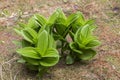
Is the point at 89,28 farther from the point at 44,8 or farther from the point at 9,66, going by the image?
the point at 44,8

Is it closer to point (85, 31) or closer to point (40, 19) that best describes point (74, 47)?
point (85, 31)

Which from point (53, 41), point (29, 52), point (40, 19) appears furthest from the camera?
point (40, 19)

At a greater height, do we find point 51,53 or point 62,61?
point 51,53

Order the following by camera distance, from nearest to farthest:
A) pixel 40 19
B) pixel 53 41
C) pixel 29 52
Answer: pixel 29 52
pixel 53 41
pixel 40 19

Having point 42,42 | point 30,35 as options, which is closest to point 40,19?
point 30,35

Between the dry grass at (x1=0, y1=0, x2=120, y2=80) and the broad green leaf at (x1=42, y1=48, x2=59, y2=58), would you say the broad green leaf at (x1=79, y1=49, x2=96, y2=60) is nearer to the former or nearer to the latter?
the dry grass at (x1=0, y1=0, x2=120, y2=80)

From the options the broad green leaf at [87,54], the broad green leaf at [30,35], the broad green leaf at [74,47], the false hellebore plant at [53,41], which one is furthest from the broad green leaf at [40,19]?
the broad green leaf at [87,54]

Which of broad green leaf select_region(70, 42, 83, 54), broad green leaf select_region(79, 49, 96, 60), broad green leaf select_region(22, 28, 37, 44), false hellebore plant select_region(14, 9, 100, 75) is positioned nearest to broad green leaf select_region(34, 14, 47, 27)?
false hellebore plant select_region(14, 9, 100, 75)

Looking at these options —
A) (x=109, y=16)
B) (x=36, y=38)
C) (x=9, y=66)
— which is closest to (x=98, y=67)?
(x=36, y=38)
